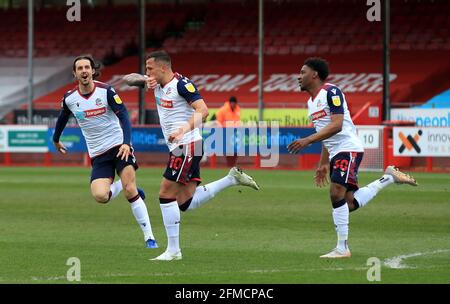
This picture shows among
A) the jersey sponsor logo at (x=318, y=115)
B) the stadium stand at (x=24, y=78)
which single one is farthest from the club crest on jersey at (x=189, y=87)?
the stadium stand at (x=24, y=78)

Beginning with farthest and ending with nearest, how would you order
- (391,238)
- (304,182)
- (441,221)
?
(304,182) < (441,221) < (391,238)

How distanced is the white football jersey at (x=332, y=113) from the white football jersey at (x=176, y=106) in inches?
53.8

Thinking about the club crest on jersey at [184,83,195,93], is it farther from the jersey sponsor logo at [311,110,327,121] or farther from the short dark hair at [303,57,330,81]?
the jersey sponsor logo at [311,110,327,121]

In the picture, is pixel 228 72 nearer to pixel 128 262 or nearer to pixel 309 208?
pixel 309 208

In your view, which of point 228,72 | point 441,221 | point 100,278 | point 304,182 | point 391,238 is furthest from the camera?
point 228,72

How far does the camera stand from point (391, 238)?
15133 mm

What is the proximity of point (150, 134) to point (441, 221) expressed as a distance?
19.0 m

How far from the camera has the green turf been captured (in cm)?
1141

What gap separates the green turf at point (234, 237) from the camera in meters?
11.4

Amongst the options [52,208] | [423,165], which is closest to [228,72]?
[423,165]

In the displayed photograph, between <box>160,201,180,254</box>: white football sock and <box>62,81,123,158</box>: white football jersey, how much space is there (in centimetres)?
204

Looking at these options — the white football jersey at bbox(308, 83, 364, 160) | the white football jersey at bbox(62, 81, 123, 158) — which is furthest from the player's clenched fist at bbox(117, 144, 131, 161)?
the white football jersey at bbox(308, 83, 364, 160)

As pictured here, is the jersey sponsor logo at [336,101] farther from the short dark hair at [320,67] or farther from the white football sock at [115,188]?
the white football sock at [115,188]

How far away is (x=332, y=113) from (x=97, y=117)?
10.6 ft
